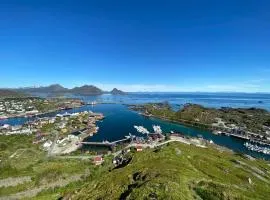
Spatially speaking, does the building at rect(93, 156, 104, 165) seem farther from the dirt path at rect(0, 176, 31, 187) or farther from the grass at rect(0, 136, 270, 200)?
the dirt path at rect(0, 176, 31, 187)

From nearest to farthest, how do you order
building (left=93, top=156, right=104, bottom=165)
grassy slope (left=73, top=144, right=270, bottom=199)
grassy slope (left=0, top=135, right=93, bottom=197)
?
grassy slope (left=73, top=144, right=270, bottom=199)
grassy slope (left=0, top=135, right=93, bottom=197)
building (left=93, top=156, right=104, bottom=165)

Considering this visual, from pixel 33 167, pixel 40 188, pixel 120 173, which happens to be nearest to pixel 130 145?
pixel 120 173

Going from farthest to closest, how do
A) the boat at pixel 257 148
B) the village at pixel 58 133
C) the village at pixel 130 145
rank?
the boat at pixel 257 148 → the village at pixel 58 133 → the village at pixel 130 145

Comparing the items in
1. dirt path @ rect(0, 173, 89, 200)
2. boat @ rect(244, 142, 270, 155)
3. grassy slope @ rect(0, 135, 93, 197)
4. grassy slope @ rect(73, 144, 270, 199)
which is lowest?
boat @ rect(244, 142, 270, 155)

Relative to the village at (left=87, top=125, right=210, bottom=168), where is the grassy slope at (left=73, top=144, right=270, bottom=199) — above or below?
above

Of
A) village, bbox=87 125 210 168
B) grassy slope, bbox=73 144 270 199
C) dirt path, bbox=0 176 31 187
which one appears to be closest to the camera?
grassy slope, bbox=73 144 270 199

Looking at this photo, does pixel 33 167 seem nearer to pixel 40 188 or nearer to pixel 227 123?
pixel 40 188

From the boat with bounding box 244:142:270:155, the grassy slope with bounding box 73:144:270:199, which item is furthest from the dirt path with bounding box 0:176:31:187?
the boat with bounding box 244:142:270:155

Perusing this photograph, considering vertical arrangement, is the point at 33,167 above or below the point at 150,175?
below

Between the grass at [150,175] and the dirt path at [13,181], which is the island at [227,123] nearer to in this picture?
the grass at [150,175]

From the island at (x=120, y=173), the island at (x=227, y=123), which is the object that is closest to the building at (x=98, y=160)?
the island at (x=120, y=173)
